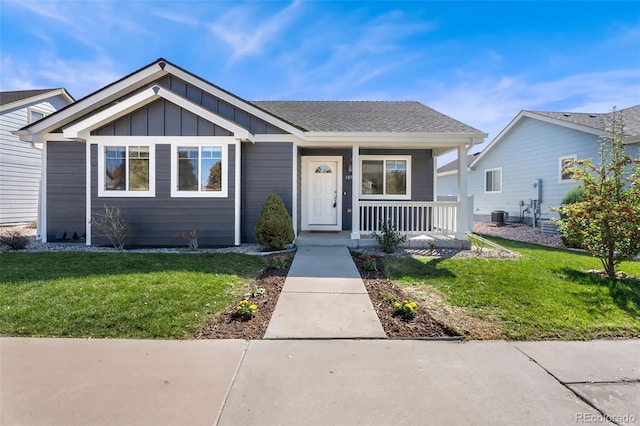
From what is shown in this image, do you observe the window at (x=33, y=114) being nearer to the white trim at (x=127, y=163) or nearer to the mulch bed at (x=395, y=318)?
the white trim at (x=127, y=163)

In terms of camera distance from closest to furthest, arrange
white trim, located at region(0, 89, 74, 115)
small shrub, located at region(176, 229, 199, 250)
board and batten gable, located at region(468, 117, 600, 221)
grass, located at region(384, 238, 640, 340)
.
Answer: grass, located at region(384, 238, 640, 340), small shrub, located at region(176, 229, 199, 250), board and batten gable, located at region(468, 117, 600, 221), white trim, located at region(0, 89, 74, 115)

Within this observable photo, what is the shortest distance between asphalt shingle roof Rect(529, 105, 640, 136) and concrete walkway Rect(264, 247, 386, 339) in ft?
38.9

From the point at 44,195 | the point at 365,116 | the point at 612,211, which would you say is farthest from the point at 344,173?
the point at 44,195

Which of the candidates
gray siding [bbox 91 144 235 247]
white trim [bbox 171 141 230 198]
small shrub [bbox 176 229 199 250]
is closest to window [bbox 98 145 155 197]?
gray siding [bbox 91 144 235 247]

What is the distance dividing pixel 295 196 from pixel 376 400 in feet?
23.5

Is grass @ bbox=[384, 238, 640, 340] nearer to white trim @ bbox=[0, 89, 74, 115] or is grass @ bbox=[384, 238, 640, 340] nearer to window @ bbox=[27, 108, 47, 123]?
white trim @ bbox=[0, 89, 74, 115]

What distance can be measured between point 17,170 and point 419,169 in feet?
56.4

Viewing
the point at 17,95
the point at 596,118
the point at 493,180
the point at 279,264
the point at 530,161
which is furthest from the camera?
the point at 493,180

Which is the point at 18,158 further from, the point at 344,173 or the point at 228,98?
the point at 344,173

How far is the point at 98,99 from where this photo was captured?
9.16m

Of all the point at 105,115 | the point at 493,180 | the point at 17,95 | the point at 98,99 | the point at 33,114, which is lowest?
the point at 493,180

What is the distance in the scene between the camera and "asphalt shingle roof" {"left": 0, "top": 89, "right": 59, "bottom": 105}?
49.1 feet

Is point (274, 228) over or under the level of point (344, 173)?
under

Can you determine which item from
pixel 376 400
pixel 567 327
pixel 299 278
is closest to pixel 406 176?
pixel 299 278
